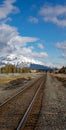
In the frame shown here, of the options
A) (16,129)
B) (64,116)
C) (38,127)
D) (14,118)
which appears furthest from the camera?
(64,116)

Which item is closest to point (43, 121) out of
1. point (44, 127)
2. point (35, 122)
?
point (35, 122)

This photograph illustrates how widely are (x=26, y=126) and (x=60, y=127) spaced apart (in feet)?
4.52

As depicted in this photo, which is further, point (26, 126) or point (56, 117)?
point (56, 117)

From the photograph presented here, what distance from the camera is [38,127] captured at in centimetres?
988

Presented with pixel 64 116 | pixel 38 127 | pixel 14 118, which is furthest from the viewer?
pixel 64 116

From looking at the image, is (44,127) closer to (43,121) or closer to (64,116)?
(43,121)

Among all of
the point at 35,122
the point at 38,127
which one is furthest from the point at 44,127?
the point at 35,122

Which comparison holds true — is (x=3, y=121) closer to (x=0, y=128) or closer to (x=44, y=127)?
(x=0, y=128)

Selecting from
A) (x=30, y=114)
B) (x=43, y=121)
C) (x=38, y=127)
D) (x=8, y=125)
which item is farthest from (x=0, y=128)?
(x=30, y=114)

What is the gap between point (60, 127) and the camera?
9.97m

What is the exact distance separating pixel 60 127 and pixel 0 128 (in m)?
2.41

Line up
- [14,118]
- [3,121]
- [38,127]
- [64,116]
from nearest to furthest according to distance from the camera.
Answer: [38,127]
[3,121]
[14,118]
[64,116]

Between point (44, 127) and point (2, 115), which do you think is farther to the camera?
point (2, 115)

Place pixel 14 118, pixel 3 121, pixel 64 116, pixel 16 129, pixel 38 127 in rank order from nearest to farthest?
1. pixel 16 129
2. pixel 38 127
3. pixel 3 121
4. pixel 14 118
5. pixel 64 116
